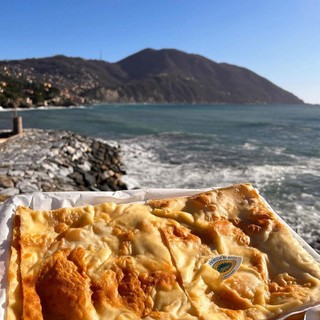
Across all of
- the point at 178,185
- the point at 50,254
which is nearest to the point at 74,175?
the point at 178,185

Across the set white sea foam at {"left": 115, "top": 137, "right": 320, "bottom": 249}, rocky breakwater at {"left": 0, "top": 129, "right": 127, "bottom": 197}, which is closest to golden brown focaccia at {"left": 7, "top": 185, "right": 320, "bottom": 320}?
rocky breakwater at {"left": 0, "top": 129, "right": 127, "bottom": 197}

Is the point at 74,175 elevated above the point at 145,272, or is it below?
below

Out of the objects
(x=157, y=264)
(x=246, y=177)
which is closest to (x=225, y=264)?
(x=157, y=264)

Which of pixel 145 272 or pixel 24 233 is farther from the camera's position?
pixel 24 233

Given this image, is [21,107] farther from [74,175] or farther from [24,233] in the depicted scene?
[24,233]

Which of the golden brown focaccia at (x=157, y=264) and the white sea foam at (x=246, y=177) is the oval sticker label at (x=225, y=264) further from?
the white sea foam at (x=246, y=177)

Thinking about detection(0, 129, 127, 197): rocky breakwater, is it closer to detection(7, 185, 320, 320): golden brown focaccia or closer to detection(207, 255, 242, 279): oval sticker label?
detection(7, 185, 320, 320): golden brown focaccia

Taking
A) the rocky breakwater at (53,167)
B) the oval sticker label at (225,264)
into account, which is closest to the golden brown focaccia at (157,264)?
the oval sticker label at (225,264)
